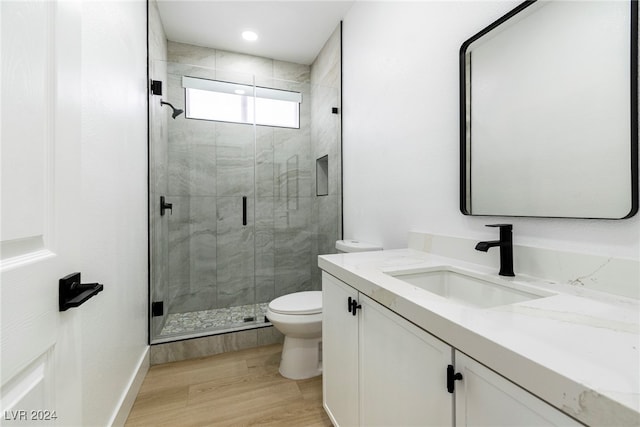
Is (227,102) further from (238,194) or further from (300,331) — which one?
(300,331)

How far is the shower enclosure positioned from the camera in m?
2.45

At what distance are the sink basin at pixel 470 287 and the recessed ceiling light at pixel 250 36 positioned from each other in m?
2.53

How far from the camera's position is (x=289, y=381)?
5.86 ft

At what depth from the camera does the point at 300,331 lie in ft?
5.76

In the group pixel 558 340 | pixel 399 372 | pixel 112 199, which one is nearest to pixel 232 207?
pixel 112 199

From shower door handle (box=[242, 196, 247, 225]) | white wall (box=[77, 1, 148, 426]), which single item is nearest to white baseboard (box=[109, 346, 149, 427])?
white wall (box=[77, 1, 148, 426])

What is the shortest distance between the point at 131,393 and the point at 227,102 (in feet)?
7.52

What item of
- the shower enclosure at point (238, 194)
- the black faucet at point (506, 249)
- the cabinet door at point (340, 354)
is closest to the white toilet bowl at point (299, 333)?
the cabinet door at point (340, 354)

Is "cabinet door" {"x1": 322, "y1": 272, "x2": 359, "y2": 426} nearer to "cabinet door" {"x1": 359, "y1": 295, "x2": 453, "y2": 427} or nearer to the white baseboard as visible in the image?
"cabinet door" {"x1": 359, "y1": 295, "x2": 453, "y2": 427}

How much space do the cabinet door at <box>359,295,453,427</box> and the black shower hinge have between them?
83.4 inches

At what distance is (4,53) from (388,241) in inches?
66.5

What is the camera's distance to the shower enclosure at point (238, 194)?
245 centimetres

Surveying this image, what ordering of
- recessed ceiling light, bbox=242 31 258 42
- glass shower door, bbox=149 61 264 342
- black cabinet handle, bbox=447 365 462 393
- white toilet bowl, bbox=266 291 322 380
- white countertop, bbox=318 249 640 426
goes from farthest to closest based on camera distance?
1. recessed ceiling light, bbox=242 31 258 42
2. glass shower door, bbox=149 61 264 342
3. white toilet bowl, bbox=266 291 322 380
4. black cabinet handle, bbox=447 365 462 393
5. white countertop, bbox=318 249 640 426

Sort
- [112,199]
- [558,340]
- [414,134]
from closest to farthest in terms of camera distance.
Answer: [558,340], [112,199], [414,134]
